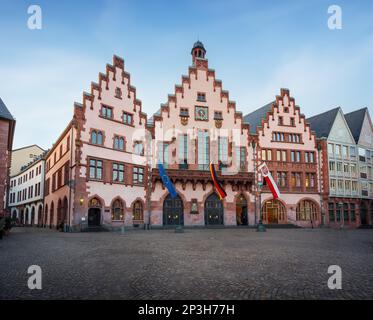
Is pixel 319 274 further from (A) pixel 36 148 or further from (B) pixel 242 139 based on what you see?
(A) pixel 36 148

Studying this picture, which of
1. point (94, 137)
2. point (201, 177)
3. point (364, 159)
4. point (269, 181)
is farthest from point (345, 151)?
point (94, 137)

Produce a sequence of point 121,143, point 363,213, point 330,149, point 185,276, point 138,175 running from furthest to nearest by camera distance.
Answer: point 363,213 → point 330,149 → point 138,175 → point 121,143 → point 185,276

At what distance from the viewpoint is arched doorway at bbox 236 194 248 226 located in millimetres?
43906

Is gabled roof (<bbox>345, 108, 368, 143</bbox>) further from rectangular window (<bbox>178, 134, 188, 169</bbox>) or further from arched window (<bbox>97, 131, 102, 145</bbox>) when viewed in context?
arched window (<bbox>97, 131, 102, 145</bbox>)

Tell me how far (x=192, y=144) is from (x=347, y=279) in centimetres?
3353

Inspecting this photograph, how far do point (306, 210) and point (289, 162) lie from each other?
291 inches

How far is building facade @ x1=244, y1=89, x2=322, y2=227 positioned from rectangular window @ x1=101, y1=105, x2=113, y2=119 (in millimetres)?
20070

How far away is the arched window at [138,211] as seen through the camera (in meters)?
38.8

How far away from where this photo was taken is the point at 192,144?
42.4m

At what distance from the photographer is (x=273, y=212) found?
4531cm

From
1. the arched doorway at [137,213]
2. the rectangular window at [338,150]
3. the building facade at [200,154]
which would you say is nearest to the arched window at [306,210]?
the building facade at [200,154]

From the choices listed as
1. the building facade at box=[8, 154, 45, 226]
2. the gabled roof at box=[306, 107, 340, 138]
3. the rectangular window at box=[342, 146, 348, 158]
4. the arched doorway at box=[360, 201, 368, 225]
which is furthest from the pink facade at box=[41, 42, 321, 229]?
the arched doorway at box=[360, 201, 368, 225]

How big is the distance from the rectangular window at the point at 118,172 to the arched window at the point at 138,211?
12.3 ft

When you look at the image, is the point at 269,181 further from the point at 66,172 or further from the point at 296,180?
the point at 66,172
